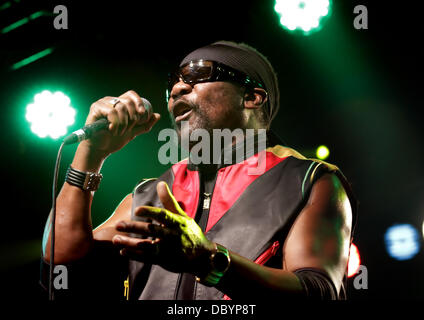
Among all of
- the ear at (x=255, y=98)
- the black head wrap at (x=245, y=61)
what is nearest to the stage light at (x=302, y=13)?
the black head wrap at (x=245, y=61)

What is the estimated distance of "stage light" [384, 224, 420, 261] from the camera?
568 cm

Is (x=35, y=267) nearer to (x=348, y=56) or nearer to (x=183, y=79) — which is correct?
(x=183, y=79)

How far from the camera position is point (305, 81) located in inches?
196

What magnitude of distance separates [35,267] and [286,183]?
3659 mm

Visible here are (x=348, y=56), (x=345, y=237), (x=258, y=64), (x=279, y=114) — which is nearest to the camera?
(x=345, y=237)

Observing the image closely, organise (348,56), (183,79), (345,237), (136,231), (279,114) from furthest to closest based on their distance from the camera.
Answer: (279,114) → (348,56) → (183,79) → (345,237) → (136,231)

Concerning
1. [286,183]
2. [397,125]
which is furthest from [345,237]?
[397,125]

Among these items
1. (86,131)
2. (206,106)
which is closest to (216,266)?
(86,131)

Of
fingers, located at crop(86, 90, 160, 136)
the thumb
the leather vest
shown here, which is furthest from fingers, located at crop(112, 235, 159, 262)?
fingers, located at crop(86, 90, 160, 136)

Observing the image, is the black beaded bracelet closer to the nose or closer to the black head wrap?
the nose

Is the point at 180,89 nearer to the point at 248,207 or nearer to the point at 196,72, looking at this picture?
the point at 196,72

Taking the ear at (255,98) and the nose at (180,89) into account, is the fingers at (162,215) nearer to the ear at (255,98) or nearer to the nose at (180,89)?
the nose at (180,89)

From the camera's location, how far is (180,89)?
8.21ft

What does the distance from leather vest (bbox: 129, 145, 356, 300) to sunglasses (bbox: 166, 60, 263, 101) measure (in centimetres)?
63
